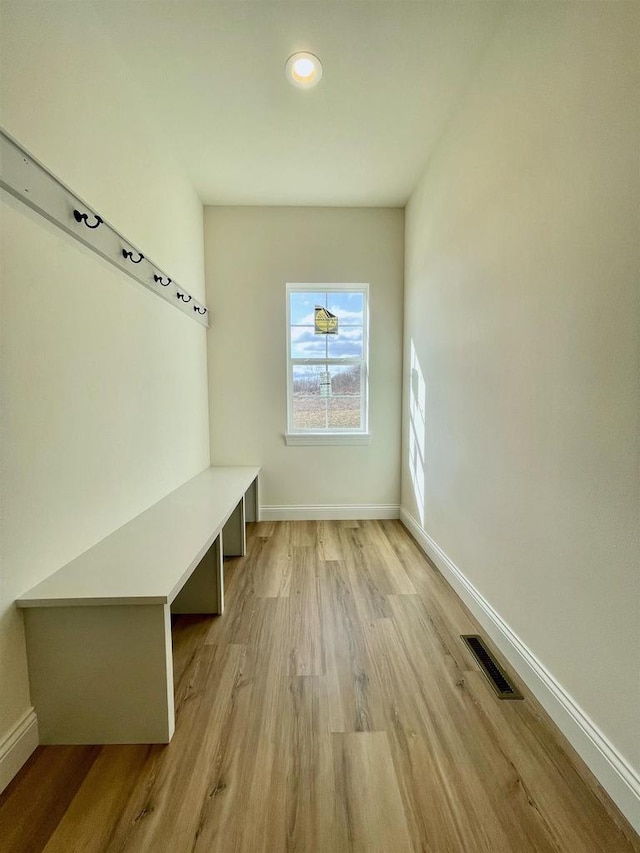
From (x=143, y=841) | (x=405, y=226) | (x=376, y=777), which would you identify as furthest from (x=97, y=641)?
(x=405, y=226)

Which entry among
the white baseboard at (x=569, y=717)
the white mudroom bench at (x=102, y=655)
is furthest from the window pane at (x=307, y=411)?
the white mudroom bench at (x=102, y=655)

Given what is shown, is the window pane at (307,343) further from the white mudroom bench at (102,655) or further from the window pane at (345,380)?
the white mudroom bench at (102,655)

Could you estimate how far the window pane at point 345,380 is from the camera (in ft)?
11.3

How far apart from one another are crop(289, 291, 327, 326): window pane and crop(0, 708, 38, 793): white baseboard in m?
2.98

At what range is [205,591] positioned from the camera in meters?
1.92

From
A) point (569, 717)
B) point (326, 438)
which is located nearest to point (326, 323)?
point (326, 438)

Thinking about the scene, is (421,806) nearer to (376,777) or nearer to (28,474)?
(376,777)

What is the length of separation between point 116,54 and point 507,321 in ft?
7.23

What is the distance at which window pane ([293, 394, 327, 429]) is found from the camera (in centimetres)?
344

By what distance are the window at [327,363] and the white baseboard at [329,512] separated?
62cm

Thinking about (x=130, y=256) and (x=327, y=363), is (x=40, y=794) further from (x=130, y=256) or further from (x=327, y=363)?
(x=327, y=363)

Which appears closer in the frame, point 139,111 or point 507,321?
point 507,321

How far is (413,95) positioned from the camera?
2.01 metres

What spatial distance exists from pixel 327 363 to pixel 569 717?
2.80 m
